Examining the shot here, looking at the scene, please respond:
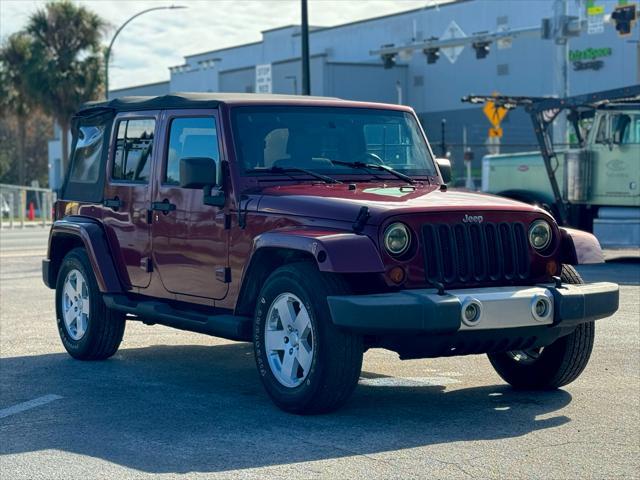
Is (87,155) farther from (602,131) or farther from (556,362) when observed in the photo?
(602,131)

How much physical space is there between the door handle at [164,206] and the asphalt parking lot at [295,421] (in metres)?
1.15

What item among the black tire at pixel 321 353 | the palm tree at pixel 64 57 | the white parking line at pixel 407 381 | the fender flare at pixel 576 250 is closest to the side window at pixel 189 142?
the black tire at pixel 321 353

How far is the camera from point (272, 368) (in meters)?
7.16

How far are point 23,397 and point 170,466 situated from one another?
2.22m

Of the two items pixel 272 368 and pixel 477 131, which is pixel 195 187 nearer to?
pixel 272 368

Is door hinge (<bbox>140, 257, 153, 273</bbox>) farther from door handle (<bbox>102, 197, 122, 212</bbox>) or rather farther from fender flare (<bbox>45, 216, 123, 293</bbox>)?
door handle (<bbox>102, 197, 122, 212</bbox>)

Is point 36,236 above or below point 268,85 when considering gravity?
below

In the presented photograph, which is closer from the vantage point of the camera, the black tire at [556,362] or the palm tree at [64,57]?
the black tire at [556,362]

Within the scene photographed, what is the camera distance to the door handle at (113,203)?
29.6 feet

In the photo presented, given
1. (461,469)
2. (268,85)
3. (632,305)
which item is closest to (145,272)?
(461,469)

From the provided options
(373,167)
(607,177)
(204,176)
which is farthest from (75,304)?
(607,177)

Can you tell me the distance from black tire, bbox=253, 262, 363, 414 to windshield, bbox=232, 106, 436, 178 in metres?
1.17

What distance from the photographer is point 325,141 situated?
8195 mm

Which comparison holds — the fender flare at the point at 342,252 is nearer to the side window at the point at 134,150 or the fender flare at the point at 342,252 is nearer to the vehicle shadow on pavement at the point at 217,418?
the vehicle shadow on pavement at the point at 217,418
